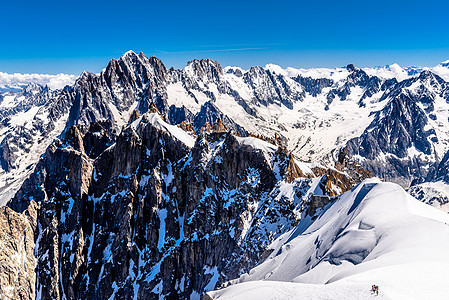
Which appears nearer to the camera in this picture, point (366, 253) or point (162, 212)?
point (366, 253)

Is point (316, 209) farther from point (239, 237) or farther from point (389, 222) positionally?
point (389, 222)

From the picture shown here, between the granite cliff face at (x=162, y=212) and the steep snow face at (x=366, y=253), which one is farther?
the granite cliff face at (x=162, y=212)

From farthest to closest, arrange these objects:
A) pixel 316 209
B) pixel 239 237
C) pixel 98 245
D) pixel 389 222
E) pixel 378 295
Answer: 1. pixel 98 245
2. pixel 239 237
3. pixel 316 209
4. pixel 389 222
5. pixel 378 295

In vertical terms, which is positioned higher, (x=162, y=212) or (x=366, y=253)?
(x=162, y=212)

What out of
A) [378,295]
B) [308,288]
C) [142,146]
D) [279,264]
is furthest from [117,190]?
[378,295]

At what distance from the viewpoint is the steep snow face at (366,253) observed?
32.5m

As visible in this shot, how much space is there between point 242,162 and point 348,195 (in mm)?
49390

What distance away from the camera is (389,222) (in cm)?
4988

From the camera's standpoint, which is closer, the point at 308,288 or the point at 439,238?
the point at 308,288

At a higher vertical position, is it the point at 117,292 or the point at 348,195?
the point at 348,195

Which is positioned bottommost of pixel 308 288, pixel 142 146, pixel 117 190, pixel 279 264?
pixel 279 264

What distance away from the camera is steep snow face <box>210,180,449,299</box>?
32.5 m

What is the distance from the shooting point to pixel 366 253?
45.1 meters

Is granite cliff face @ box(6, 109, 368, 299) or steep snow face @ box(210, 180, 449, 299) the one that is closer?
steep snow face @ box(210, 180, 449, 299)
